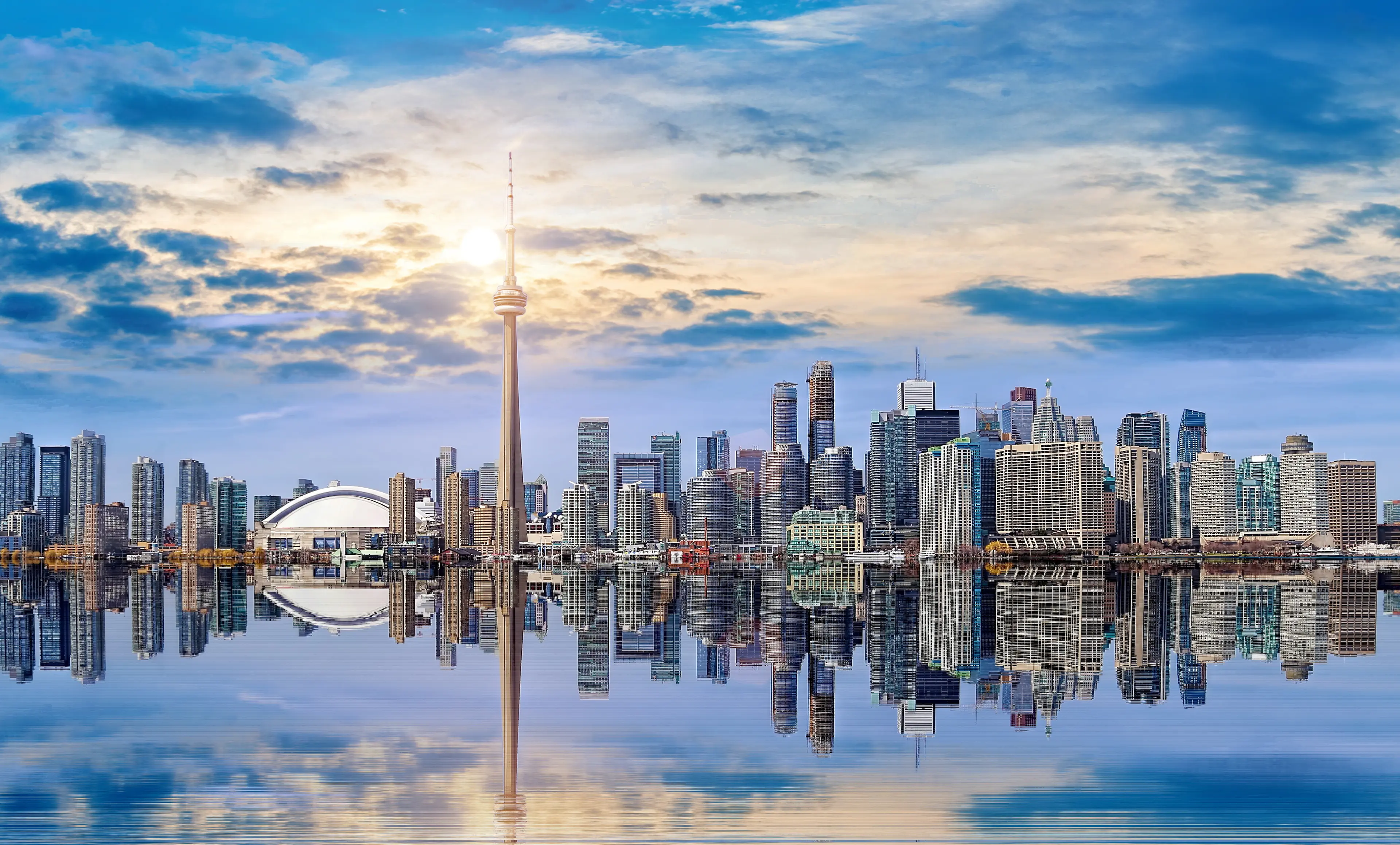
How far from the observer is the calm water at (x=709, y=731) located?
23.3 metres

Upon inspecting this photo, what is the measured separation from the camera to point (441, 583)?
5217 inches

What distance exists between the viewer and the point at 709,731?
31906 millimetres

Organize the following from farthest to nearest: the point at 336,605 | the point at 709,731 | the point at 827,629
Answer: the point at 336,605 → the point at 827,629 → the point at 709,731

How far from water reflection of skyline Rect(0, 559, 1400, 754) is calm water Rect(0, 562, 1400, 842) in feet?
1.05

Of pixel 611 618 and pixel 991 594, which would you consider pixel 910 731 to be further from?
pixel 991 594

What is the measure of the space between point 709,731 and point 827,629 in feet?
98.3

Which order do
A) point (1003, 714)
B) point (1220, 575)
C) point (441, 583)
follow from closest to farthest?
point (1003, 714)
point (441, 583)
point (1220, 575)

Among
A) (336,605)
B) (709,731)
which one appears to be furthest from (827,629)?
(336,605)

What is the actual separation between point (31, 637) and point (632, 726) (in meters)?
41.4

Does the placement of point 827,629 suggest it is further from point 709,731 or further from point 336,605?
point 336,605

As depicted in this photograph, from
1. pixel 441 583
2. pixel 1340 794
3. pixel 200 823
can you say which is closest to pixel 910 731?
pixel 1340 794

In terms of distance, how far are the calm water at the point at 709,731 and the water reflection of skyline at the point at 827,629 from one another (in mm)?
320

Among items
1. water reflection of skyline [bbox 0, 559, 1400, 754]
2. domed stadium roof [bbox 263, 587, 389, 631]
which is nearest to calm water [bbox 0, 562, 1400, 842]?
water reflection of skyline [bbox 0, 559, 1400, 754]

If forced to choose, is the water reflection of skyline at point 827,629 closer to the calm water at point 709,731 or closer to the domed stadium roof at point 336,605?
the calm water at point 709,731
